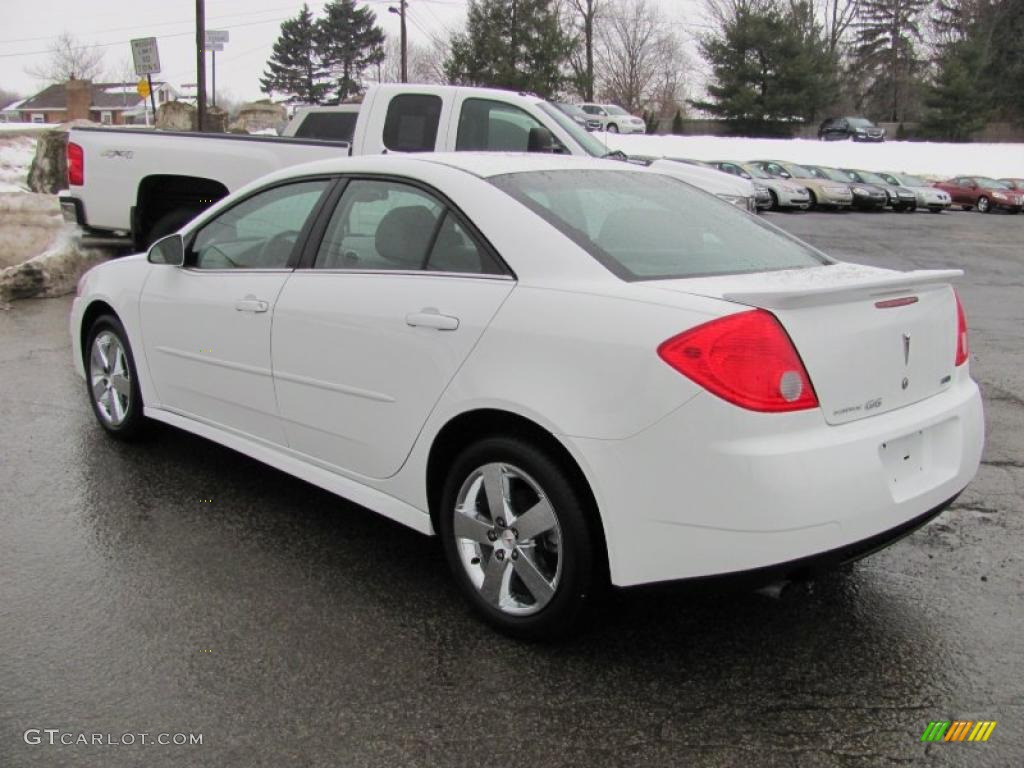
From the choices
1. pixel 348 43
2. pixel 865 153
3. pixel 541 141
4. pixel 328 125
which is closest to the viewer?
pixel 541 141

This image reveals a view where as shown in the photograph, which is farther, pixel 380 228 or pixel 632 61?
pixel 632 61

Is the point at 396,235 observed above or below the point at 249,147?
below

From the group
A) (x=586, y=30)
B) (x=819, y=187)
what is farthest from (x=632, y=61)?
(x=819, y=187)

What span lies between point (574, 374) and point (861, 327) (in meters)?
0.87

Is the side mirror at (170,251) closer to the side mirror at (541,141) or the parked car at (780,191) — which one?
the side mirror at (541,141)

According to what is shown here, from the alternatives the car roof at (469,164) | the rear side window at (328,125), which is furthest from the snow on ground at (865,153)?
the car roof at (469,164)

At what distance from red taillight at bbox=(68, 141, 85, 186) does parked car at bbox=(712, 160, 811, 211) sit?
22.0 metres

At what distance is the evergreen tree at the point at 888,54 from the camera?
216 ft

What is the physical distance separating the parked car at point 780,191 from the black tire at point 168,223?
21510 mm

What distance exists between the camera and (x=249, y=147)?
8461 millimetres

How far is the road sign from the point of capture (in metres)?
17.8

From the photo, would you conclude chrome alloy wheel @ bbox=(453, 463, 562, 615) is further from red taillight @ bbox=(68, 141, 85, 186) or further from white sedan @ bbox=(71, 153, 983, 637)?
red taillight @ bbox=(68, 141, 85, 186)

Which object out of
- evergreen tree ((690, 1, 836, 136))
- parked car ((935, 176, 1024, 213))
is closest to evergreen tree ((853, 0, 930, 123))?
evergreen tree ((690, 1, 836, 136))

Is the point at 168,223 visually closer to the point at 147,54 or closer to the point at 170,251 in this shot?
the point at 170,251
